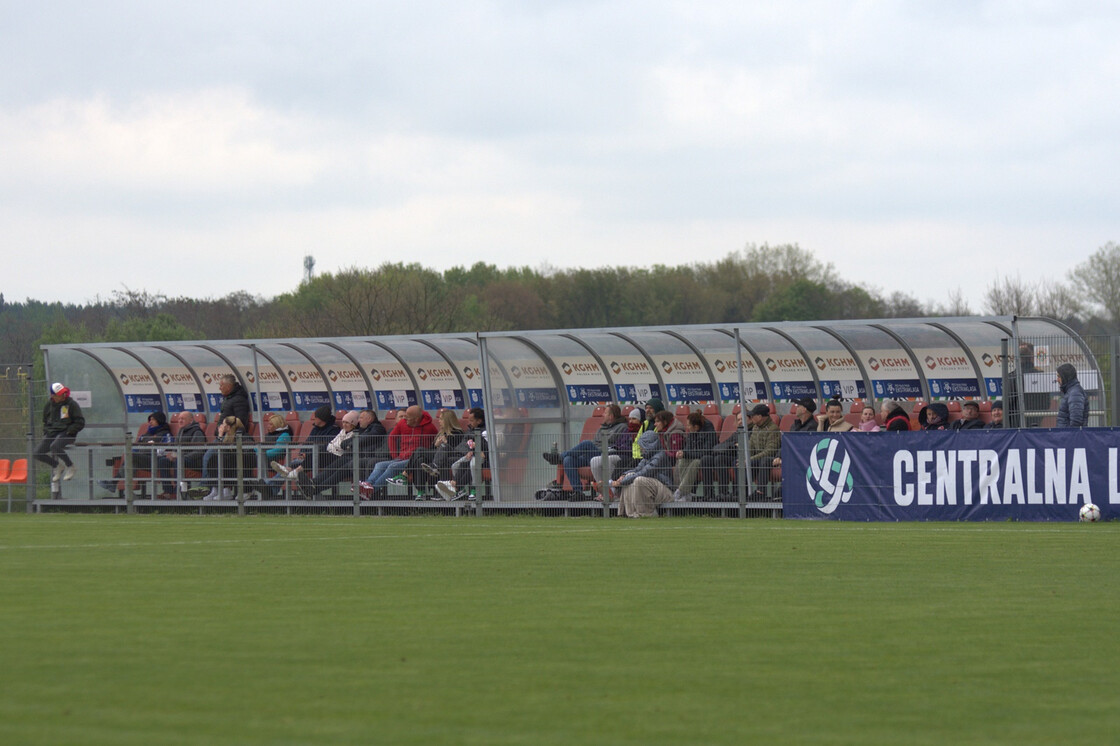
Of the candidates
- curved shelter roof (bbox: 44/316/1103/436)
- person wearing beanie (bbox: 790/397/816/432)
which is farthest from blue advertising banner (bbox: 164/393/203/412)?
person wearing beanie (bbox: 790/397/816/432)

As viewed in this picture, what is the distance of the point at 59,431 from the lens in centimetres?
2620

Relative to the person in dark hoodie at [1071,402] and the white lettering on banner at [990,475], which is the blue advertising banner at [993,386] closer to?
the person in dark hoodie at [1071,402]

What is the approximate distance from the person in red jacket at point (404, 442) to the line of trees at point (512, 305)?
26841 mm

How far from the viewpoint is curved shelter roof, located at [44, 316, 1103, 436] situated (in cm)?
2330

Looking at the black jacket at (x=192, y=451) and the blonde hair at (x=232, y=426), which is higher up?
the blonde hair at (x=232, y=426)

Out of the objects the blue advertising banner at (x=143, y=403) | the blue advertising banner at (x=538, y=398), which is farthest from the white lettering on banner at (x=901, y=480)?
the blue advertising banner at (x=143, y=403)

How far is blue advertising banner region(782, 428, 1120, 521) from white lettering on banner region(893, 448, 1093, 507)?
0.01 m

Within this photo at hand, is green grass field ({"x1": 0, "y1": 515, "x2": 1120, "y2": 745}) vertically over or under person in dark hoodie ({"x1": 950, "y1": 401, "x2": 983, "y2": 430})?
under

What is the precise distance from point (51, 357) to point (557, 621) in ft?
69.3

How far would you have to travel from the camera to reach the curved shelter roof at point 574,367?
23297 mm

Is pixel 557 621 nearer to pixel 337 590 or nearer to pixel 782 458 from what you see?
pixel 337 590

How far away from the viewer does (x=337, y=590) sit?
10.5 metres

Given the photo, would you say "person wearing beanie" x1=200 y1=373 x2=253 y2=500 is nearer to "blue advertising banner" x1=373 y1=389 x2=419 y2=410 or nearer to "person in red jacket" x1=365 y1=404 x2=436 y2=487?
"blue advertising banner" x1=373 y1=389 x2=419 y2=410

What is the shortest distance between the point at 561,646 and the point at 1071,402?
13720 mm
